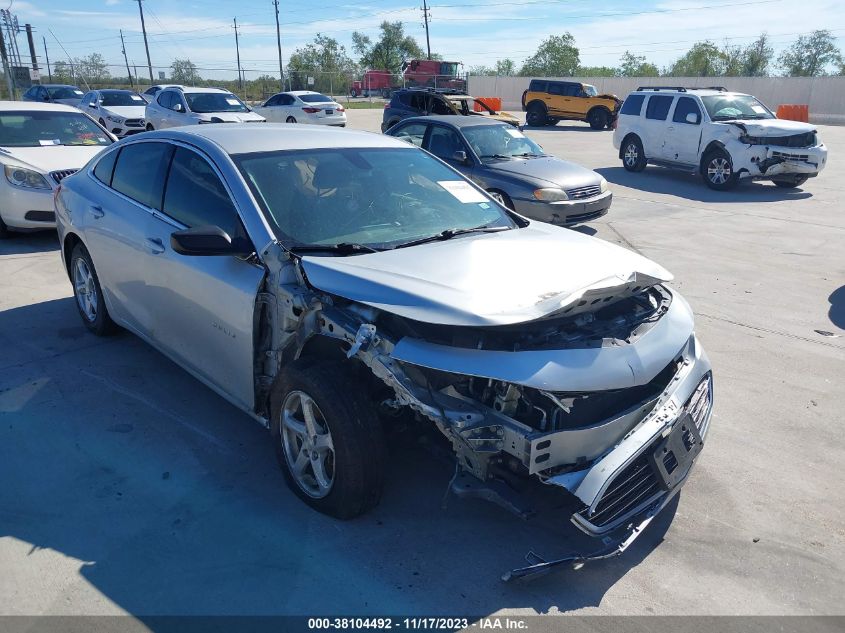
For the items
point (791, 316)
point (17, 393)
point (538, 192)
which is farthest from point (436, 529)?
point (538, 192)

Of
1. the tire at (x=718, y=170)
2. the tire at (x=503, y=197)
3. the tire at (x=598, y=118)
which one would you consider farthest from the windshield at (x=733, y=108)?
the tire at (x=598, y=118)

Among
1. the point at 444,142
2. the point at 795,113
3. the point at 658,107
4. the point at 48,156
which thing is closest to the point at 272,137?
the point at 48,156

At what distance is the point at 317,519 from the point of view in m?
3.30

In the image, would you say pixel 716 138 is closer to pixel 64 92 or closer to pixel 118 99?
pixel 118 99

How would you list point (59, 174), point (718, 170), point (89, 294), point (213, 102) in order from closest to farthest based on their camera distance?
point (89, 294), point (59, 174), point (718, 170), point (213, 102)

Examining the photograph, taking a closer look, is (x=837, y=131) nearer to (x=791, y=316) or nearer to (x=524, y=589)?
(x=791, y=316)

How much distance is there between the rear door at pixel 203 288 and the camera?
139 inches

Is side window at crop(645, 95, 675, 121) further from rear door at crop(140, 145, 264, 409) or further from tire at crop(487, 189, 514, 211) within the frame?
rear door at crop(140, 145, 264, 409)

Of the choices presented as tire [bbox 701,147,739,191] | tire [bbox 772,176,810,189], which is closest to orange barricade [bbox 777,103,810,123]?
tire [bbox 772,176,810,189]

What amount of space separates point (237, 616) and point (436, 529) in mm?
992

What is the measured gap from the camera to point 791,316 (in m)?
6.41

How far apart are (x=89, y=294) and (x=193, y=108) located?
12.9 metres

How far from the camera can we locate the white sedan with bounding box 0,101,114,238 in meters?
8.32

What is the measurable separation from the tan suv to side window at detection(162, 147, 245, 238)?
27.8 metres
